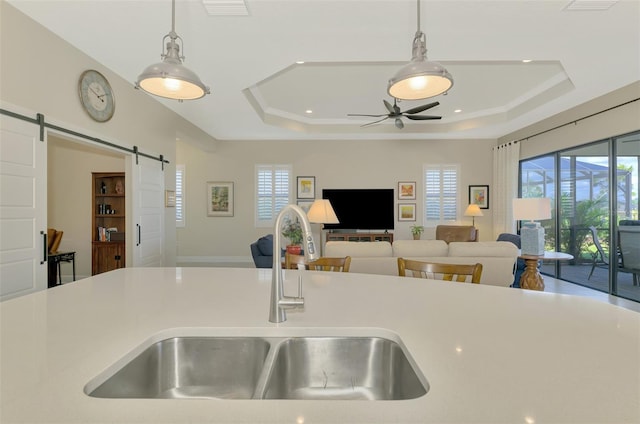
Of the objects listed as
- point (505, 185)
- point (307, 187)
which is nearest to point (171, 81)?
point (307, 187)

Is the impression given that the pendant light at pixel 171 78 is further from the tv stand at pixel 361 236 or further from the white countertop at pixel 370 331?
the tv stand at pixel 361 236

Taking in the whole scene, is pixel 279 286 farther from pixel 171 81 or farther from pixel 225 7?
pixel 225 7

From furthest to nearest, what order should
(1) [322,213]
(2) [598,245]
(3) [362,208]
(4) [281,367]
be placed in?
1. (3) [362,208]
2. (2) [598,245]
3. (1) [322,213]
4. (4) [281,367]

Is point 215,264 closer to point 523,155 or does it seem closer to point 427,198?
point 427,198

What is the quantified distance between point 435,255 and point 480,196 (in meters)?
4.87

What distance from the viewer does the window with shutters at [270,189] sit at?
746 centimetres

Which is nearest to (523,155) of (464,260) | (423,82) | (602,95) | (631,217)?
(602,95)

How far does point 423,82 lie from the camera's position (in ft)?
6.29

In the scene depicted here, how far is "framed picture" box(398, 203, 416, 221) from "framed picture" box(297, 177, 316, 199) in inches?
82.3

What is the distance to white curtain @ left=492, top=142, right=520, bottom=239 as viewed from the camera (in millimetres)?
6500

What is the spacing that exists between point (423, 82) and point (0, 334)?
7.14 feet

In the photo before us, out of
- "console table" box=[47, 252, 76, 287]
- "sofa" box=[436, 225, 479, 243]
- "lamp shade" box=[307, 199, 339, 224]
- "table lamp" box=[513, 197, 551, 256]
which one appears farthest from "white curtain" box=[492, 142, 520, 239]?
"console table" box=[47, 252, 76, 287]

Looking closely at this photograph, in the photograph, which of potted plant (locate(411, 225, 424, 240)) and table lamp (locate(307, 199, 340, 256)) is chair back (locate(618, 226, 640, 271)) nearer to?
potted plant (locate(411, 225, 424, 240))

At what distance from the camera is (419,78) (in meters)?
1.87
